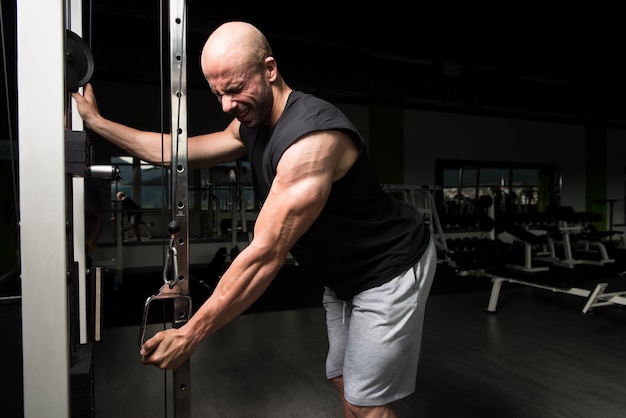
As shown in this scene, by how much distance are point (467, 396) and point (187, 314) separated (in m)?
1.51

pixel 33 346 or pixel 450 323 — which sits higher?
pixel 33 346

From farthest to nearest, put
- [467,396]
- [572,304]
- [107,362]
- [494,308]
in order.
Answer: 1. [572,304]
2. [494,308]
3. [107,362]
4. [467,396]

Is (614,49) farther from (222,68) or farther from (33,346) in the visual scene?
(33,346)

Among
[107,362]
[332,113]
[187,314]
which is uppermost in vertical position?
[332,113]

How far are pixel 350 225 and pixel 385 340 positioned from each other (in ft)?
0.95

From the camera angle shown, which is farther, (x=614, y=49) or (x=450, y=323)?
(x=614, y=49)

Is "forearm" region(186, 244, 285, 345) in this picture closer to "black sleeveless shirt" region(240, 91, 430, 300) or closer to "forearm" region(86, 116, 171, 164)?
"black sleeveless shirt" region(240, 91, 430, 300)

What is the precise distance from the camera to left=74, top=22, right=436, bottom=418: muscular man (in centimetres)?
88

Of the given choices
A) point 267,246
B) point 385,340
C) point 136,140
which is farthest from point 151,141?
point 385,340

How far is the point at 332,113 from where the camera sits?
965 millimetres

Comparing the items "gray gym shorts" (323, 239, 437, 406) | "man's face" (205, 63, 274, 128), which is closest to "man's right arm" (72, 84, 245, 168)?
"man's face" (205, 63, 274, 128)

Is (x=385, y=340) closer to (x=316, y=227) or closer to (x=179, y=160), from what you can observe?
(x=316, y=227)

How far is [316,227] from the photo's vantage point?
1087 mm

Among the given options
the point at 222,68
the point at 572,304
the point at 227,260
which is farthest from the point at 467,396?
the point at 227,260
